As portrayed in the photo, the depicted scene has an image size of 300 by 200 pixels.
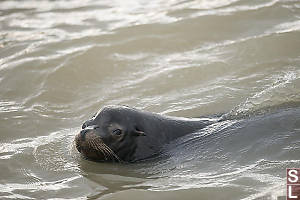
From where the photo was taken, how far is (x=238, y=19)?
36.0ft

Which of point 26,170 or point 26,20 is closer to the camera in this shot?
point 26,170

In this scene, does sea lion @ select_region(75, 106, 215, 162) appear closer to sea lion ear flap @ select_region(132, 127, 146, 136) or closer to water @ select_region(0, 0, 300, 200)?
sea lion ear flap @ select_region(132, 127, 146, 136)

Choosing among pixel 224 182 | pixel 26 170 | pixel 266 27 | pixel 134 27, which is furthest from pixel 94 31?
pixel 224 182

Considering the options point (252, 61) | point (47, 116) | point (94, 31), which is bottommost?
point (47, 116)

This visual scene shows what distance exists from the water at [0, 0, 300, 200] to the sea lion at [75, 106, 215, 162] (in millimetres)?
135

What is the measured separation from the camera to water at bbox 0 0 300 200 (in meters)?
6.26

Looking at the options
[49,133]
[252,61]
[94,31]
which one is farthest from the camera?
[94,31]

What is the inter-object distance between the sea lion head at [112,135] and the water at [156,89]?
0.16m

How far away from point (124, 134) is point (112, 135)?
144mm

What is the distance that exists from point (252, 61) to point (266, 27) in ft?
4.82

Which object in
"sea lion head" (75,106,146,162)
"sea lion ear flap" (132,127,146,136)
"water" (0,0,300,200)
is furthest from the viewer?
"sea lion ear flap" (132,127,146,136)

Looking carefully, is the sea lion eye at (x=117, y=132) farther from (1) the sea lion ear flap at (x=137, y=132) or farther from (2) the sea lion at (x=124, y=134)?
(1) the sea lion ear flap at (x=137, y=132)

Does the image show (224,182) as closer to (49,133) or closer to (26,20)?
(49,133)

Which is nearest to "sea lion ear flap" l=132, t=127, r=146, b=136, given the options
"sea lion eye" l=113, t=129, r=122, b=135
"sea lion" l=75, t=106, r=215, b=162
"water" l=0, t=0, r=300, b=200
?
"sea lion" l=75, t=106, r=215, b=162
